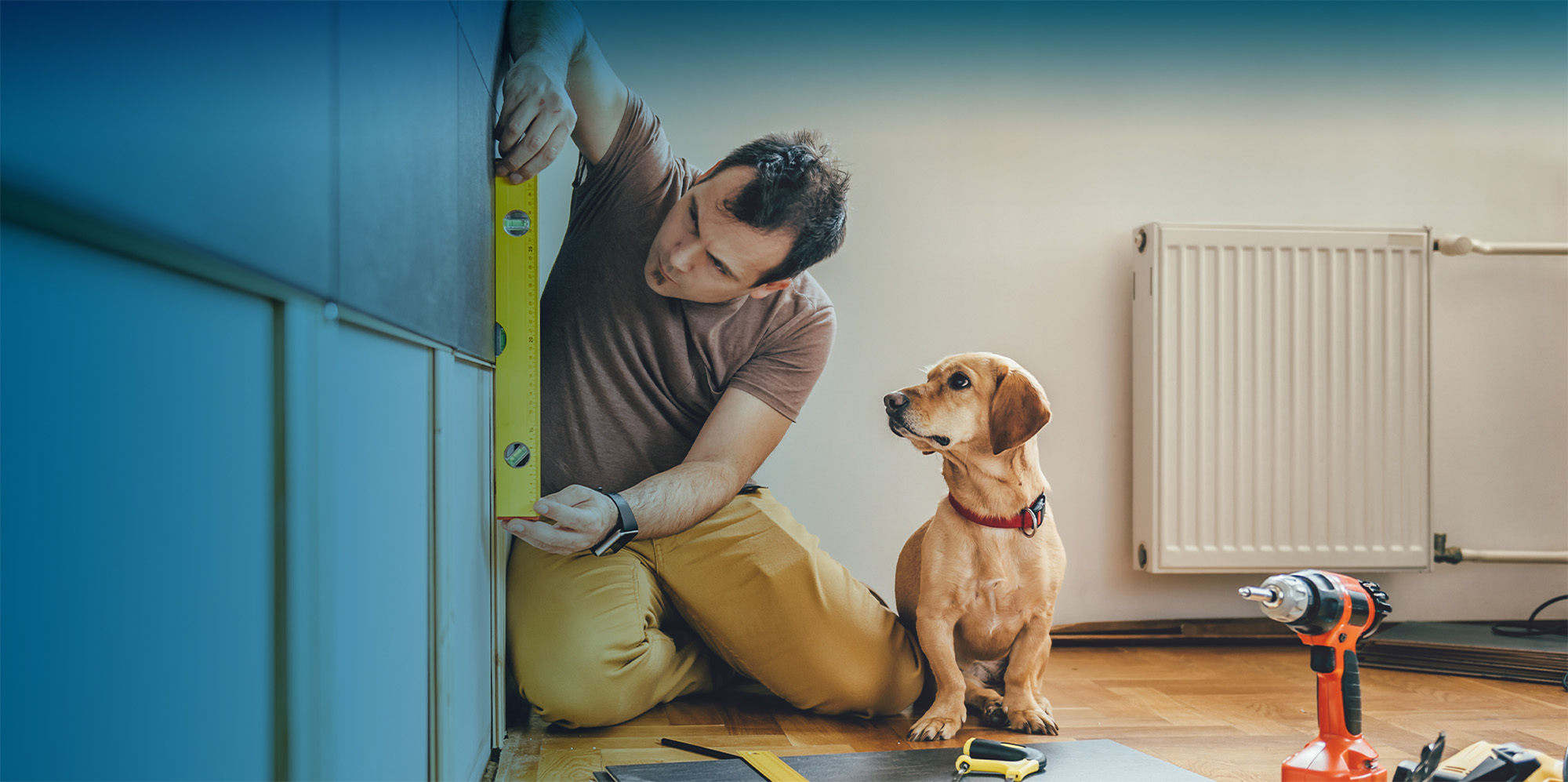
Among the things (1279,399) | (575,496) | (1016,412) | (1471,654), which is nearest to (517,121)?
(575,496)

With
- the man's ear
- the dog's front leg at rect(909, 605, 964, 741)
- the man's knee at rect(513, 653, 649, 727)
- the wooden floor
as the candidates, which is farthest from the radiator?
the man's knee at rect(513, 653, 649, 727)

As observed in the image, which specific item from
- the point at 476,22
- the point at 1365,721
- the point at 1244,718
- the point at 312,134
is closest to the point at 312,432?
the point at 312,134

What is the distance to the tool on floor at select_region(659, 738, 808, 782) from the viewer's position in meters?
1.14

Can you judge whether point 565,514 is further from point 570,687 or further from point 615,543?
point 570,687

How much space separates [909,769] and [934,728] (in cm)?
16

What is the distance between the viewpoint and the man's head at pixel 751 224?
1.46 meters

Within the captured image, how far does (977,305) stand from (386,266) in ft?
5.20

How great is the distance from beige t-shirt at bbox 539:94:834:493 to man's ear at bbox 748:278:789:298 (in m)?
0.02

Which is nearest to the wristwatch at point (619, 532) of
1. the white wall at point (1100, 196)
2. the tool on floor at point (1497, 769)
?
the white wall at point (1100, 196)

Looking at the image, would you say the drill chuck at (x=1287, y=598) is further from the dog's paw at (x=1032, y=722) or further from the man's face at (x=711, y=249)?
the man's face at (x=711, y=249)

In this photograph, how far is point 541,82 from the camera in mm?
1199

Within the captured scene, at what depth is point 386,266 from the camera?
0.64 metres

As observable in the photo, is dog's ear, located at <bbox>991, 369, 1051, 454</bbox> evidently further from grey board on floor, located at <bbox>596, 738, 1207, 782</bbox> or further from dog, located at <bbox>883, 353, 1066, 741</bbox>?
grey board on floor, located at <bbox>596, 738, 1207, 782</bbox>

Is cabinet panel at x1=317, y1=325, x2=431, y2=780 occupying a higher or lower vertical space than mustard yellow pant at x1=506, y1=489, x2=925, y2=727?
higher
